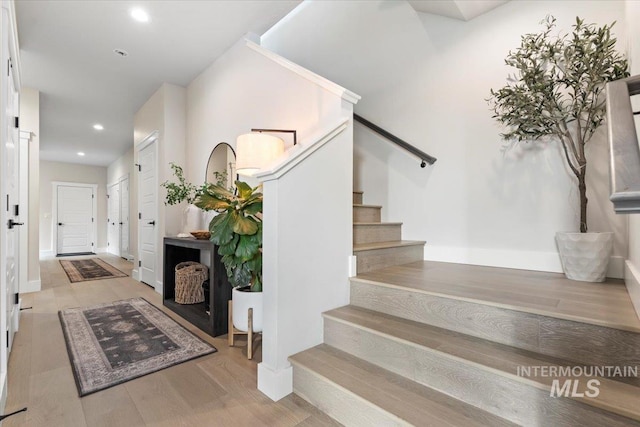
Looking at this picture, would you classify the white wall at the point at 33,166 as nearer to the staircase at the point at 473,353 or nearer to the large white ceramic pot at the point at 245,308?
the large white ceramic pot at the point at 245,308

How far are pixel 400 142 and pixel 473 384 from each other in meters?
2.15

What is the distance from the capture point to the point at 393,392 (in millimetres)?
1226

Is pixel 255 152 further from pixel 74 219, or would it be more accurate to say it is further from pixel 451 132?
pixel 74 219

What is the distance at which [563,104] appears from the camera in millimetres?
2012

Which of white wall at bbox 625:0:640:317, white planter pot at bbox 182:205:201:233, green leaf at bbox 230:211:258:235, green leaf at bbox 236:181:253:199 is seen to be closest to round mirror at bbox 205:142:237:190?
white planter pot at bbox 182:205:201:233

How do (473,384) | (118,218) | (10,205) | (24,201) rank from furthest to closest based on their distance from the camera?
1. (118,218)
2. (24,201)
3. (10,205)
4. (473,384)

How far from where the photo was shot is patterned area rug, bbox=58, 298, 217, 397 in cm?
173

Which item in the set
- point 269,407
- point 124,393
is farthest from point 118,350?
point 269,407

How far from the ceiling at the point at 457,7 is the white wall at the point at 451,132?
0.07m

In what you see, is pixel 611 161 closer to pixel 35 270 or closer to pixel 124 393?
pixel 124 393

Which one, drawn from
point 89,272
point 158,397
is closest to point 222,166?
point 158,397

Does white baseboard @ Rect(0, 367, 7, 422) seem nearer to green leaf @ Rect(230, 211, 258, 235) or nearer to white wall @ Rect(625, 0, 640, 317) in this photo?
green leaf @ Rect(230, 211, 258, 235)

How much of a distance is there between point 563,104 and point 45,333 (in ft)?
→ 14.3

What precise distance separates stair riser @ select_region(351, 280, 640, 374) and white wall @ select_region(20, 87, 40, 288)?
473 cm
